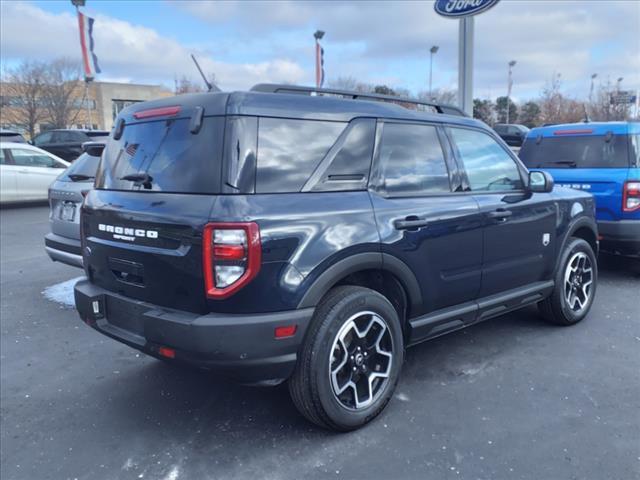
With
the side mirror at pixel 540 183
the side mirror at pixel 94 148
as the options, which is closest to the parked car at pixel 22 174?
the side mirror at pixel 94 148

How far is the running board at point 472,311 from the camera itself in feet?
11.5

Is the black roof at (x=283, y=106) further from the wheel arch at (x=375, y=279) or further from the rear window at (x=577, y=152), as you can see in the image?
the rear window at (x=577, y=152)

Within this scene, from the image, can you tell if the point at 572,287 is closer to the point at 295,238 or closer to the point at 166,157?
the point at 295,238

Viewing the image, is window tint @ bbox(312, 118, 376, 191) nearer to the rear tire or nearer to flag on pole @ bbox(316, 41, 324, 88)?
the rear tire

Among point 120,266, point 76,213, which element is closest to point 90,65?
point 76,213

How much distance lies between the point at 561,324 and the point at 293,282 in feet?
10.5

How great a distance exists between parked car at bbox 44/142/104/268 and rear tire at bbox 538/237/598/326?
450 centimetres

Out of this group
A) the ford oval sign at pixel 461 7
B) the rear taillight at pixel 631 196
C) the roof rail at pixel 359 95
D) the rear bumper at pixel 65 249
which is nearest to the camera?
the roof rail at pixel 359 95

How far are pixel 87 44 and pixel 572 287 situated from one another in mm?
26093

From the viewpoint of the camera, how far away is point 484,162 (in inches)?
163

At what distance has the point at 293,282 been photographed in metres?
2.73

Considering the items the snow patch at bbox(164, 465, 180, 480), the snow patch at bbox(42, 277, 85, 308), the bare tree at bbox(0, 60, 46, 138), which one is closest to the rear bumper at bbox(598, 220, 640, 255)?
the snow patch at bbox(164, 465, 180, 480)

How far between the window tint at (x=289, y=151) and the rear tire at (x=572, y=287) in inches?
107

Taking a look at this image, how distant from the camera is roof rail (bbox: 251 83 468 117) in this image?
10.5 feet
